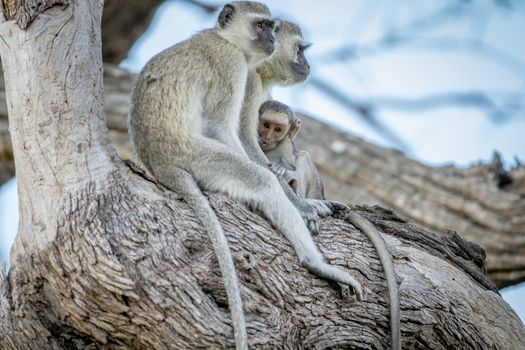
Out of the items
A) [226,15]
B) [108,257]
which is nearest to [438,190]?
[226,15]

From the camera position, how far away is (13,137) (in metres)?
4.80

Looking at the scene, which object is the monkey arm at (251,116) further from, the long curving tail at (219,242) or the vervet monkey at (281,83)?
the long curving tail at (219,242)

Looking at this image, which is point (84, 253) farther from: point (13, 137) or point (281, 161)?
point (281, 161)

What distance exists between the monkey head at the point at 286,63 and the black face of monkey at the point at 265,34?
1.32ft

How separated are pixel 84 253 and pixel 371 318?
6.41 ft

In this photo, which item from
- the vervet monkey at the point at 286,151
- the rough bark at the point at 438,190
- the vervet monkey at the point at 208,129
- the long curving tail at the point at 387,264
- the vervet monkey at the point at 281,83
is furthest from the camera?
the rough bark at the point at 438,190

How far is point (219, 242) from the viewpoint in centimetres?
470

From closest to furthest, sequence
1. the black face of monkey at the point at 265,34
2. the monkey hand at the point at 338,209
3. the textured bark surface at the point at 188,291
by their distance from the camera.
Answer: the textured bark surface at the point at 188,291 → the monkey hand at the point at 338,209 → the black face of monkey at the point at 265,34

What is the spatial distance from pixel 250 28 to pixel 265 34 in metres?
0.14

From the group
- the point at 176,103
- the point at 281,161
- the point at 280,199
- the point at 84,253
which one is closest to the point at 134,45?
the point at 281,161

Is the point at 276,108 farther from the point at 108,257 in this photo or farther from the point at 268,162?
the point at 108,257

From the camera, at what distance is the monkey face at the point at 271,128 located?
23.2 ft

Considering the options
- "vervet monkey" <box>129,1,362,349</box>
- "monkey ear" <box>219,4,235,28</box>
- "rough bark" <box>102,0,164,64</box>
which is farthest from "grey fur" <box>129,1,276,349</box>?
"rough bark" <box>102,0,164,64</box>

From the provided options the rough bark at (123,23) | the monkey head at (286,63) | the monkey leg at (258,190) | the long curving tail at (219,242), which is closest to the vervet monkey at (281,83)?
the monkey head at (286,63)
